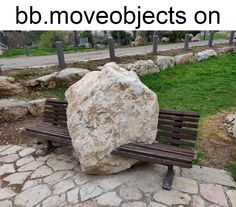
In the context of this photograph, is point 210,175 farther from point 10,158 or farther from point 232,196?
point 10,158

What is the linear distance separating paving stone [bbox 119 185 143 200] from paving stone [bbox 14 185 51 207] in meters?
0.94

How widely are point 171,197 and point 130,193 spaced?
0.50 meters

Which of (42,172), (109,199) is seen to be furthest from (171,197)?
(42,172)

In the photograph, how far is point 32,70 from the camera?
8.34 m

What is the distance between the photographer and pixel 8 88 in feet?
22.0

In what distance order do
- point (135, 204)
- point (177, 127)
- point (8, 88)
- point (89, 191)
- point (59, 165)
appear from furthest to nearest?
point (8, 88) < point (59, 165) < point (177, 127) < point (89, 191) < point (135, 204)

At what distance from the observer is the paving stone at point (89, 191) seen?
354 cm

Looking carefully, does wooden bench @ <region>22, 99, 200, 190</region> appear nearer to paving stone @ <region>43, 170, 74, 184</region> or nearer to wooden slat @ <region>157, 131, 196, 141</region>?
wooden slat @ <region>157, 131, 196, 141</region>

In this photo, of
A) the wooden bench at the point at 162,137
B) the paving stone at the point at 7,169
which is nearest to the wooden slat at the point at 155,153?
the wooden bench at the point at 162,137

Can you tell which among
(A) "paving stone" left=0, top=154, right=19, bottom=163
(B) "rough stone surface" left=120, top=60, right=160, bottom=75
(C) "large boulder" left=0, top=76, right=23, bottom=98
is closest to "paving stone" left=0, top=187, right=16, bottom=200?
(A) "paving stone" left=0, top=154, right=19, bottom=163

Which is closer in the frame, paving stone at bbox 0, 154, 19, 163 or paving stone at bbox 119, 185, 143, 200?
paving stone at bbox 119, 185, 143, 200

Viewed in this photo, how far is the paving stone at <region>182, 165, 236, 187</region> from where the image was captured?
3863 mm

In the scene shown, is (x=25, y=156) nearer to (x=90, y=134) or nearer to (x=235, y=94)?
(x=90, y=134)

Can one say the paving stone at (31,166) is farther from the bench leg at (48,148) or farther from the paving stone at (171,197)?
the paving stone at (171,197)
